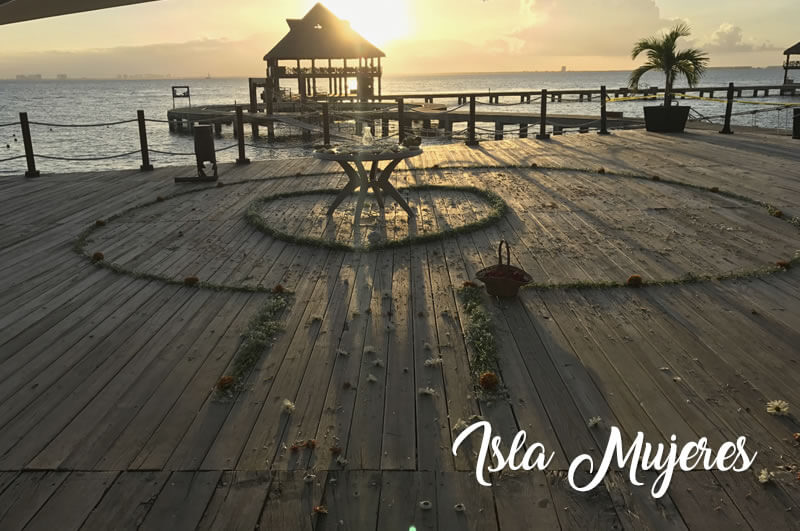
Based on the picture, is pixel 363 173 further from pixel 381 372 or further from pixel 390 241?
pixel 381 372

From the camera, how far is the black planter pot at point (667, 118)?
16.1 metres

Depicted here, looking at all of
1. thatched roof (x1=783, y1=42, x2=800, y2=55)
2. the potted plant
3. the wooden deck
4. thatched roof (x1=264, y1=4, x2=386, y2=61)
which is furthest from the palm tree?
thatched roof (x1=783, y1=42, x2=800, y2=55)

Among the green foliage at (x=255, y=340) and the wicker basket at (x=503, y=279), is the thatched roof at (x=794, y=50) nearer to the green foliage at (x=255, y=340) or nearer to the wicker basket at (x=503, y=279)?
the wicker basket at (x=503, y=279)

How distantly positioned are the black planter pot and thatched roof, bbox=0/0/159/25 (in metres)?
14.3

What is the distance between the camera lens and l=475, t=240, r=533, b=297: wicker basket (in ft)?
15.5

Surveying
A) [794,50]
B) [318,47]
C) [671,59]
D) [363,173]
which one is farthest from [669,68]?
[794,50]

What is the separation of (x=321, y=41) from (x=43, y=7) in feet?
122

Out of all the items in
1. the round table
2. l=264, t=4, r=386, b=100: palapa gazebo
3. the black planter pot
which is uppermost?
l=264, t=4, r=386, b=100: palapa gazebo

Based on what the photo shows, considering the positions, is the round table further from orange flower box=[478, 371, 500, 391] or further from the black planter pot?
the black planter pot

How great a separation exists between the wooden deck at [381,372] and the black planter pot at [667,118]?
9087 millimetres

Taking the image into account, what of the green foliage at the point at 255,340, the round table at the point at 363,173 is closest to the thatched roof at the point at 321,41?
the round table at the point at 363,173

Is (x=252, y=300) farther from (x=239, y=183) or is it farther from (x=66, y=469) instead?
(x=239, y=183)

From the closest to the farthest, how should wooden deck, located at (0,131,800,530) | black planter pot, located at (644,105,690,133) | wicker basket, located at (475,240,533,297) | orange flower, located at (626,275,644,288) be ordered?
1. wooden deck, located at (0,131,800,530)
2. wicker basket, located at (475,240,533,297)
3. orange flower, located at (626,275,644,288)
4. black planter pot, located at (644,105,690,133)

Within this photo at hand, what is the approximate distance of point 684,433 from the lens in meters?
3.00
